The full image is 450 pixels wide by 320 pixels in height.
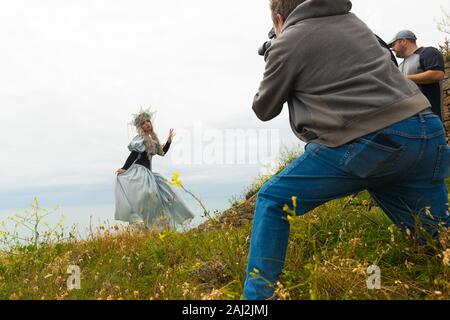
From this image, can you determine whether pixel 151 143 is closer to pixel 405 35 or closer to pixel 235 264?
pixel 405 35

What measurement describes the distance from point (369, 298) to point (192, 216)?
261 inches

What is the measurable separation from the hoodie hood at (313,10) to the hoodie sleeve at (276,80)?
0.16 metres

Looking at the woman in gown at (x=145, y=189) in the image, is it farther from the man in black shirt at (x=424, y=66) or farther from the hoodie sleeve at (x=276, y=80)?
the hoodie sleeve at (x=276, y=80)

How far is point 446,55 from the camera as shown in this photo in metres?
10.9

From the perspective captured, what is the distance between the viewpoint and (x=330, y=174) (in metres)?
2.68

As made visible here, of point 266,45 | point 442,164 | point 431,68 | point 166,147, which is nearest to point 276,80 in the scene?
point 266,45

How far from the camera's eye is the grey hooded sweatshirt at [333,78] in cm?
264

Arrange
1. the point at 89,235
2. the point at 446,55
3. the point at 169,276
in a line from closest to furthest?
the point at 169,276, the point at 89,235, the point at 446,55

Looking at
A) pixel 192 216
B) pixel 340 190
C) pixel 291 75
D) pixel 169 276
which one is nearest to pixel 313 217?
pixel 169 276

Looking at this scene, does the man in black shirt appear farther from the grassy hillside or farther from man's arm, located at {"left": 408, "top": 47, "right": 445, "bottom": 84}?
the grassy hillside

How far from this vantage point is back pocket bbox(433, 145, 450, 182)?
9.49 feet

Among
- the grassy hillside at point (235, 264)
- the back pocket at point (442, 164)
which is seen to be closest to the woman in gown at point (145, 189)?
the grassy hillside at point (235, 264)

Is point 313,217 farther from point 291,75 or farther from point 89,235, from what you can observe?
point 89,235

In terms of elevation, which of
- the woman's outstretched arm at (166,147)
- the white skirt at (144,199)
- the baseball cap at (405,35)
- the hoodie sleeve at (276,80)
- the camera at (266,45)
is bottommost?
the white skirt at (144,199)
